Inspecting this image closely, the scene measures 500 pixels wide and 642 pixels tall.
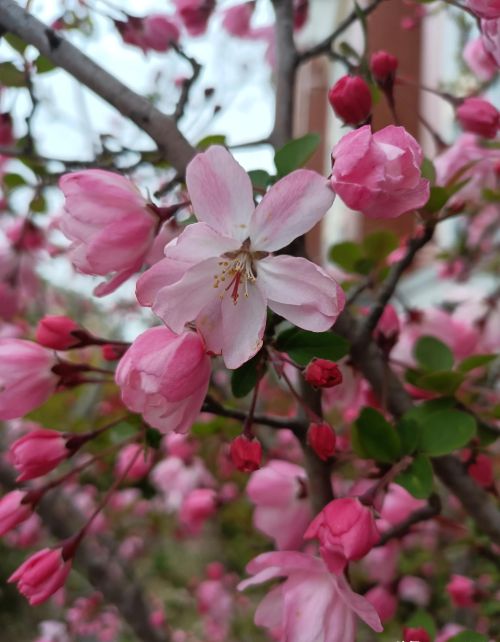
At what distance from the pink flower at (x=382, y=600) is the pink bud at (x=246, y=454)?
24.6 inches

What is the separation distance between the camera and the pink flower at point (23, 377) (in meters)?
0.56

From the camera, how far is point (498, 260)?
75.4 inches

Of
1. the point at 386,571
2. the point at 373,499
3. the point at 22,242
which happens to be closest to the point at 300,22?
the point at 22,242

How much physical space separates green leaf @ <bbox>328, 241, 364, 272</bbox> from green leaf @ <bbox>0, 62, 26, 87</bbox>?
1.58 ft

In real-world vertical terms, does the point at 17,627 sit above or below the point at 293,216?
below

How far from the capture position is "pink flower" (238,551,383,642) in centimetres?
49

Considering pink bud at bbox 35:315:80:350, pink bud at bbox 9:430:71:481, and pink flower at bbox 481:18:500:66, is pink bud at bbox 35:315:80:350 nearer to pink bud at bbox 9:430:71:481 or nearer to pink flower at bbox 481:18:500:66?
pink bud at bbox 9:430:71:481

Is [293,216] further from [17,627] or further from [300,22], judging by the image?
[17,627]

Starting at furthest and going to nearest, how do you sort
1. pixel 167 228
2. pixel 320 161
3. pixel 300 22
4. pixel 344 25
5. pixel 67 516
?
1. pixel 320 161
2. pixel 67 516
3. pixel 300 22
4. pixel 344 25
5. pixel 167 228

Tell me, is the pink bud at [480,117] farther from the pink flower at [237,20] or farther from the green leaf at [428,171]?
the pink flower at [237,20]

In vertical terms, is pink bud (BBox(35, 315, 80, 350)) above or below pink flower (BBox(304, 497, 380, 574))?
above

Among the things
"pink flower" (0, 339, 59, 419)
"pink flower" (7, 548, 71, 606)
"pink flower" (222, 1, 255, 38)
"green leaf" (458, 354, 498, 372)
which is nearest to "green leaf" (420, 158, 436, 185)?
"green leaf" (458, 354, 498, 372)

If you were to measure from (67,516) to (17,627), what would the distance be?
8.32ft

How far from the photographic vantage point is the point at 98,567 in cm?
126
